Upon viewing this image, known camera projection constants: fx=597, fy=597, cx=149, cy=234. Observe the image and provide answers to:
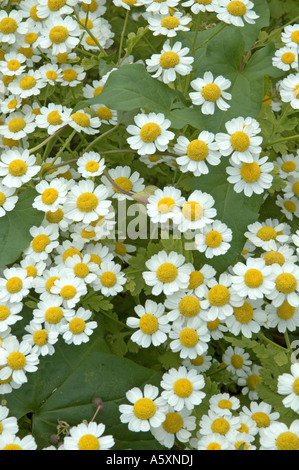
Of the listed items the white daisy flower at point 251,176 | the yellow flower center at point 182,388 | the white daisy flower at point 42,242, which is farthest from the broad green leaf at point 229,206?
the white daisy flower at point 42,242

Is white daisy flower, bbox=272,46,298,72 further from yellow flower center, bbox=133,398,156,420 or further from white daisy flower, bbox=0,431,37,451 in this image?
white daisy flower, bbox=0,431,37,451

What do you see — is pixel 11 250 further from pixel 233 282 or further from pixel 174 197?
pixel 233 282

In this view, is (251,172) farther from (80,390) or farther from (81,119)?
(80,390)

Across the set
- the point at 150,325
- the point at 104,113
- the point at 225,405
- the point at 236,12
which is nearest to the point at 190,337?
the point at 150,325

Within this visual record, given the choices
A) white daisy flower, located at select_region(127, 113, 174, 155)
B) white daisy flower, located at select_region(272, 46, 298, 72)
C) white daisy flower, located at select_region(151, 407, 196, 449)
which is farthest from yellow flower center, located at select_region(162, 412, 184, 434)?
white daisy flower, located at select_region(272, 46, 298, 72)

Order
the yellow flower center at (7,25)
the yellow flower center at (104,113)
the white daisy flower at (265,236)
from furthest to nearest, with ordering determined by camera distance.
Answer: the yellow flower center at (7,25), the yellow flower center at (104,113), the white daisy flower at (265,236)

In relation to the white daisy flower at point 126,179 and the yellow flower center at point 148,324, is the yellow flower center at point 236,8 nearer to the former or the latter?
the white daisy flower at point 126,179
